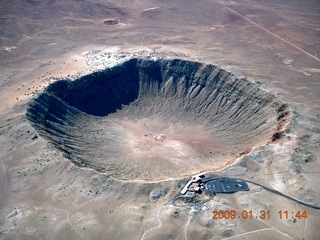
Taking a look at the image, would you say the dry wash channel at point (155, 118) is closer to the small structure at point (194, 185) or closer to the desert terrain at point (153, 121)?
the desert terrain at point (153, 121)

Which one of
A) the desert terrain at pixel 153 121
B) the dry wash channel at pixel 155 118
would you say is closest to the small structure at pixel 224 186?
the desert terrain at pixel 153 121

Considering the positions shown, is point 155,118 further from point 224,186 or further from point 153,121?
point 224,186

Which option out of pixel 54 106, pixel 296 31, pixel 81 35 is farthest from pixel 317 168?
pixel 81 35

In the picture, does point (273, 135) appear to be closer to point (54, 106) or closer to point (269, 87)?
point (269, 87)

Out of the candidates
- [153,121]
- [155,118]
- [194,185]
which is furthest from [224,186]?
[155,118]

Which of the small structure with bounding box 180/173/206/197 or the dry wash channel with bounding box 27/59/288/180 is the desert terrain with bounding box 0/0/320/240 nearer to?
the dry wash channel with bounding box 27/59/288/180

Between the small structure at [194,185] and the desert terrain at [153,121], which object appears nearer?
the desert terrain at [153,121]
